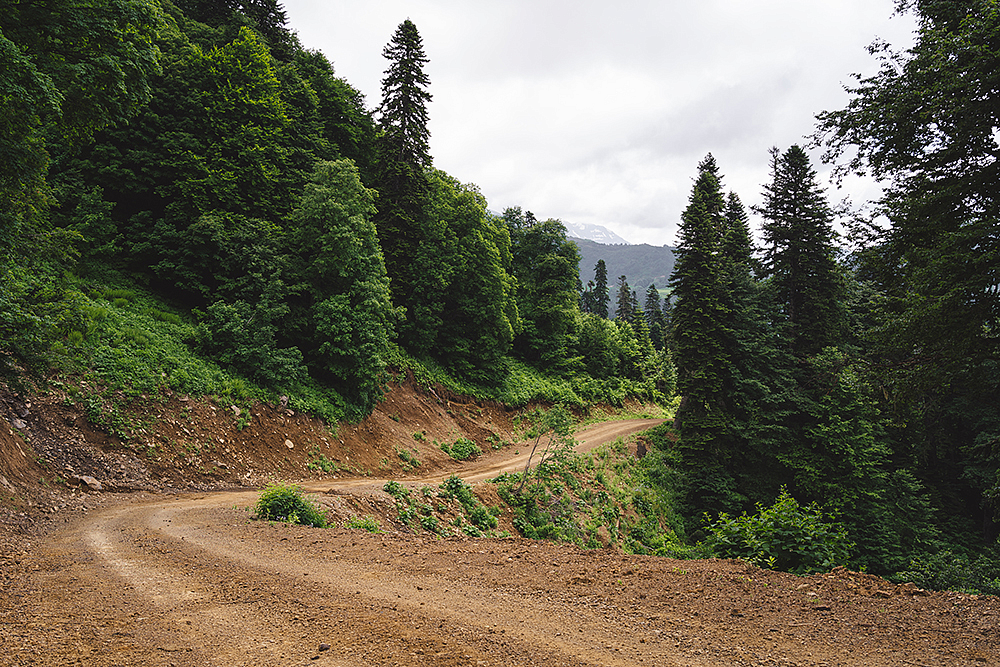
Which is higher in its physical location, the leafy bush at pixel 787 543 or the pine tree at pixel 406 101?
the pine tree at pixel 406 101

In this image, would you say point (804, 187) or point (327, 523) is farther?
point (804, 187)

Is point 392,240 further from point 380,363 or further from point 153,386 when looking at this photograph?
point 153,386

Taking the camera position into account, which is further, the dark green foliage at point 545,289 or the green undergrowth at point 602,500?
the dark green foliage at point 545,289

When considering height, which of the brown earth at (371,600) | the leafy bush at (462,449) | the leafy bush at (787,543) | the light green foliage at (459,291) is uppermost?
the light green foliage at (459,291)

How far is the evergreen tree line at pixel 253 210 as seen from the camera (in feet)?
31.9

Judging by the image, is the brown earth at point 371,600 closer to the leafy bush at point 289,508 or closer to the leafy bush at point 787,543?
the leafy bush at point 289,508

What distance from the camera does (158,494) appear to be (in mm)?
12258

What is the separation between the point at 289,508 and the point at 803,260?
78.0 ft

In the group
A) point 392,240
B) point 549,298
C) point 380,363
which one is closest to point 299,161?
point 392,240

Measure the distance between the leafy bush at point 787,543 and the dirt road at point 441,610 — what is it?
3.28ft

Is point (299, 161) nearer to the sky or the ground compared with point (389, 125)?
nearer to the ground

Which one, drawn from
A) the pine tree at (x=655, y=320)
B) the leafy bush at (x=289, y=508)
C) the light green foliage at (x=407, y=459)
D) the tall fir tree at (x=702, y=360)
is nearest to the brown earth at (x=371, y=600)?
the leafy bush at (x=289, y=508)

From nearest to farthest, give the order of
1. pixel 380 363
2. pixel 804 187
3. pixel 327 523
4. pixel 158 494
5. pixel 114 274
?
pixel 327 523, pixel 158 494, pixel 114 274, pixel 380 363, pixel 804 187

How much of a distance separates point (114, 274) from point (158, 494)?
→ 11.0m
